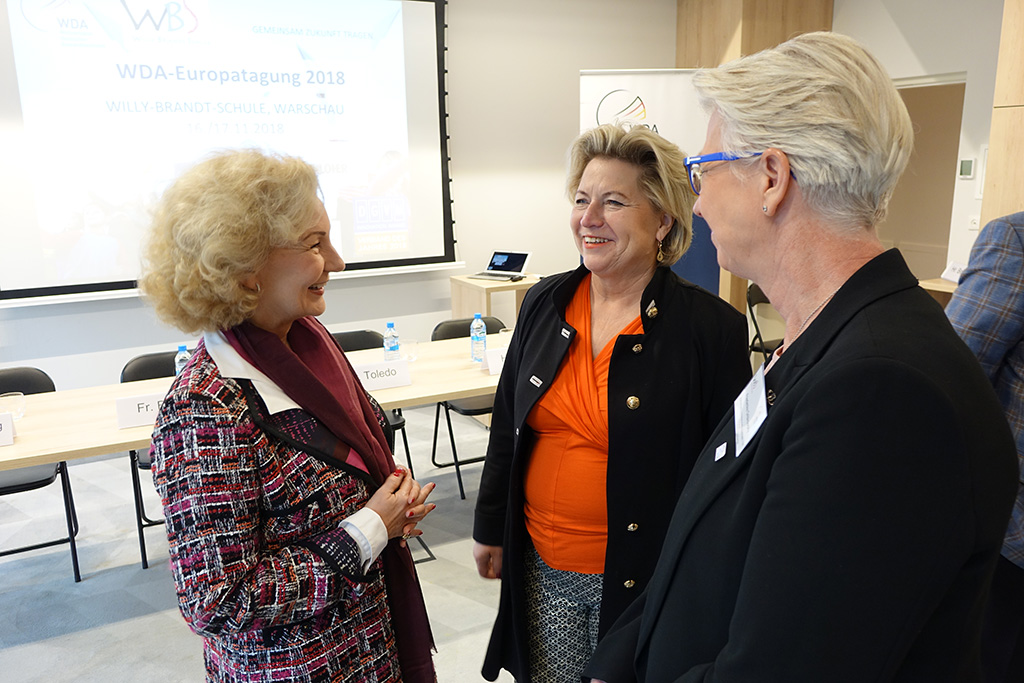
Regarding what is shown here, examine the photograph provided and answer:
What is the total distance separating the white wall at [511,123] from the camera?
5703 millimetres

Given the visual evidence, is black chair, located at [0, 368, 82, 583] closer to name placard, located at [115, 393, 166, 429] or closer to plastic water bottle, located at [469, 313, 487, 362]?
name placard, located at [115, 393, 166, 429]

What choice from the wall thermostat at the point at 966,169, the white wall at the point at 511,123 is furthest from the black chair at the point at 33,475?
the wall thermostat at the point at 966,169

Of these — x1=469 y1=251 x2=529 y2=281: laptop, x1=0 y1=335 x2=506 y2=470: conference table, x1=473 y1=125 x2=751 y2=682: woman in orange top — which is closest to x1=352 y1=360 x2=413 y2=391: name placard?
x1=0 y1=335 x2=506 y2=470: conference table

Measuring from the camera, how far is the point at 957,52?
16.8 ft

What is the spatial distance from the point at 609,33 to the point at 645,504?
18.5 ft

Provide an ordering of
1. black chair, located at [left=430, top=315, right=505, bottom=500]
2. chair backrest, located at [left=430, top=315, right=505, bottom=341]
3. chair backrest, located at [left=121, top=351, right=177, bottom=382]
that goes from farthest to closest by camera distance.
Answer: chair backrest, located at [left=430, top=315, right=505, bottom=341] → black chair, located at [left=430, top=315, right=505, bottom=500] → chair backrest, located at [left=121, top=351, right=177, bottom=382]

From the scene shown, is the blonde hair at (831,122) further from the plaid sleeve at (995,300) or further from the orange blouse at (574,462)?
the plaid sleeve at (995,300)

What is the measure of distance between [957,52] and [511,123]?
328 centimetres

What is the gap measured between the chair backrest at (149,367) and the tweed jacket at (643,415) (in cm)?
256

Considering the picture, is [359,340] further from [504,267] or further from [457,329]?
[504,267]

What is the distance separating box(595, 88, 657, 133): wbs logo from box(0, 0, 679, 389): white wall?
781 mm

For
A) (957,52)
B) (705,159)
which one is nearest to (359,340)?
(705,159)

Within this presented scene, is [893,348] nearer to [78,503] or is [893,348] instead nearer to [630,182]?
[630,182]

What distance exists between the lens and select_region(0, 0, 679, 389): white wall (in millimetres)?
5703
